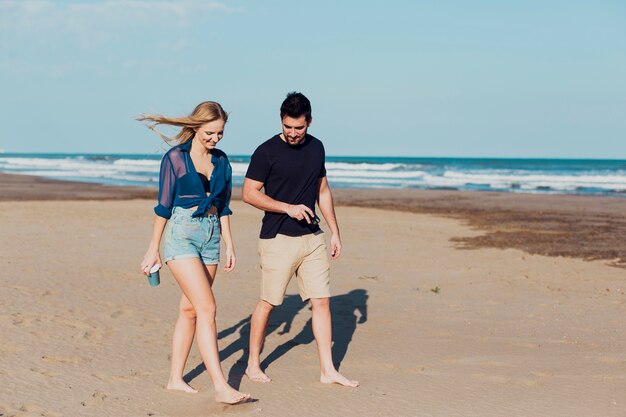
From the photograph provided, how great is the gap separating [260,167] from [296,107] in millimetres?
516

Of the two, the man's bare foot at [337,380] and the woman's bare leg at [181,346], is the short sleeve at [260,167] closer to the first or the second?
the woman's bare leg at [181,346]

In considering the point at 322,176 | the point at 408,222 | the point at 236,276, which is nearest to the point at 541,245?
the point at 408,222

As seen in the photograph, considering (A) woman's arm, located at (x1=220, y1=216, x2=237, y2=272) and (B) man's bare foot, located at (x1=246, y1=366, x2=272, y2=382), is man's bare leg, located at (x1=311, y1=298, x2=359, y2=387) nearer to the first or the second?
(B) man's bare foot, located at (x1=246, y1=366, x2=272, y2=382)

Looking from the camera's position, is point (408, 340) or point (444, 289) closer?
point (408, 340)

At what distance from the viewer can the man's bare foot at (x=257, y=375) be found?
580 cm

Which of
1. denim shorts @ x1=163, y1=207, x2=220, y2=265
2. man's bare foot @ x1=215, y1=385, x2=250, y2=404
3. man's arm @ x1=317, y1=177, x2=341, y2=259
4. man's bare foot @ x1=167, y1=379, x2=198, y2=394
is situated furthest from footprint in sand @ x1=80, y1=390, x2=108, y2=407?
man's arm @ x1=317, y1=177, x2=341, y2=259

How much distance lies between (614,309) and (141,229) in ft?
31.8

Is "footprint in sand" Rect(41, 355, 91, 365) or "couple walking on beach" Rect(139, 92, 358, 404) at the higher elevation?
"couple walking on beach" Rect(139, 92, 358, 404)

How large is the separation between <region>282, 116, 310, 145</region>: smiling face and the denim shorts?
79 cm

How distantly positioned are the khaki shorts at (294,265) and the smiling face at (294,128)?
2.27 ft

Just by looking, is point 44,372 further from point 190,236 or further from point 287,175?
point 287,175

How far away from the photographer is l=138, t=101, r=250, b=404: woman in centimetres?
515

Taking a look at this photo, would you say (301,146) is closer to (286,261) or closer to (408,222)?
(286,261)

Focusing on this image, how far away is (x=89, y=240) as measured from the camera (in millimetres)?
13750
